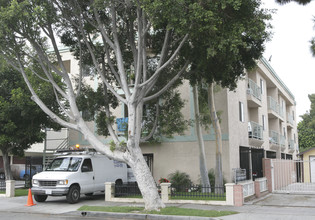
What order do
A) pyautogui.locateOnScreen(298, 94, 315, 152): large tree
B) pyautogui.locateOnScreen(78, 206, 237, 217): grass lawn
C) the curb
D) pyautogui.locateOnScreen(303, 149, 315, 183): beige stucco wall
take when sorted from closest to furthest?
the curb → pyautogui.locateOnScreen(78, 206, 237, 217): grass lawn → pyautogui.locateOnScreen(303, 149, 315, 183): beige stucco wall → pyautogui.locateOnScreen(298, 94, 315, 152): large tree

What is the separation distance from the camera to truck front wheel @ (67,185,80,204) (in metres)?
14.6

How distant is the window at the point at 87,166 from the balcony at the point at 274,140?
18.6 m

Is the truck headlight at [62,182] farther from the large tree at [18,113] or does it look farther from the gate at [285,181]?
the gate at [285,181]

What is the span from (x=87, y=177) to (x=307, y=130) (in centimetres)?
4836

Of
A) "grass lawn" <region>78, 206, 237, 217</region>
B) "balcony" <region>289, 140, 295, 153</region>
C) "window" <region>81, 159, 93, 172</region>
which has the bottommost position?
"grass lawn" <region>78, 206, 237, 217</region>

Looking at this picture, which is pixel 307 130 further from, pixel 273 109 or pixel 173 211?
pixel 173 211

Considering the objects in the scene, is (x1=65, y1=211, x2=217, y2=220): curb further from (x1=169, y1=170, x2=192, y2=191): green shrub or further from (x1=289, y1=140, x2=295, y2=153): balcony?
(x1=289, y1=140, x2=295, y2=153): balcony

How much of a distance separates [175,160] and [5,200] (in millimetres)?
9538

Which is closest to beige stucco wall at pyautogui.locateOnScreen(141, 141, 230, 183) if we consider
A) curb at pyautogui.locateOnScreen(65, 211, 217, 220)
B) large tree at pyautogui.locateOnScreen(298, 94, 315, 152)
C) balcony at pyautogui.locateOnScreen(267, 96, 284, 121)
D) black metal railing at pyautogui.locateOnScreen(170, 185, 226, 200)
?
black metal railing at pyautogui.locateOnScreen(170, 185, 226, 200)

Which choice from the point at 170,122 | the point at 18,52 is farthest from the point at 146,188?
the point at 18,52

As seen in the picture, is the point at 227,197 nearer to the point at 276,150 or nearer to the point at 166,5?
the point at 166,5

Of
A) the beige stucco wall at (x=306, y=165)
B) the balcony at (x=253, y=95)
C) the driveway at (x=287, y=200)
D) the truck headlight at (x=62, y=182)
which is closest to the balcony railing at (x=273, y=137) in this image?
the beige stucco wall at (x=306, y=165)

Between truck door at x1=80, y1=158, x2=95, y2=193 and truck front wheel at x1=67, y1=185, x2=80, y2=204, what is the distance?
0.34 meters

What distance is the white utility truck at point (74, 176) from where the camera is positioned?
14508mm
